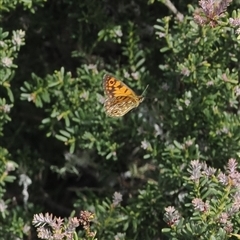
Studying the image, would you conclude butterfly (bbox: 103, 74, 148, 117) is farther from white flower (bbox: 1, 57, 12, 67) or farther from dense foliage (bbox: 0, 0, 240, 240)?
white flower (bbox: 1, 57, 12, 67)

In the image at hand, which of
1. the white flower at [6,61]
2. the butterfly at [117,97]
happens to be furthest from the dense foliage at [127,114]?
the butterfly at [117,97]

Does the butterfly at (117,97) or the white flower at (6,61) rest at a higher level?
the white flower at (6,61)

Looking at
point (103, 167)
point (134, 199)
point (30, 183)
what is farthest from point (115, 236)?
point (30, 183)

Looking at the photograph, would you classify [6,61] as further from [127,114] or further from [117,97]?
[127,114]

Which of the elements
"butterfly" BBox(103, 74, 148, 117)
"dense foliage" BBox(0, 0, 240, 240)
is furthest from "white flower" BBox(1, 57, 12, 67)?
"butterfly" BBox(103, 74, 148, 117)

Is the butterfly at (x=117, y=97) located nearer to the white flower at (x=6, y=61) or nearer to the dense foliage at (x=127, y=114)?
the dense foliage at (x=127, y=114)

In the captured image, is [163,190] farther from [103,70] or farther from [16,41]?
[16,41]

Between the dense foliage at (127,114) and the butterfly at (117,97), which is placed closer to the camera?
the butterfly at (117,97)
